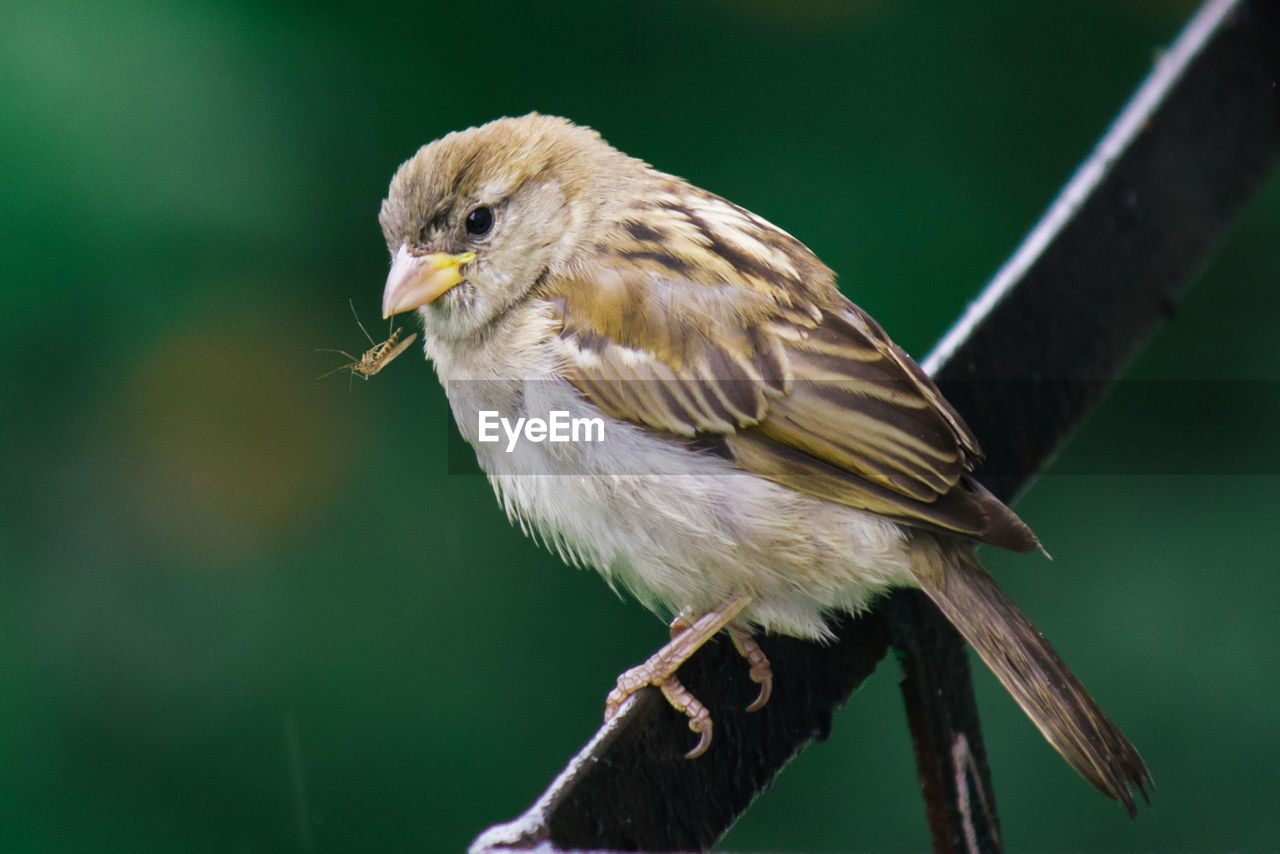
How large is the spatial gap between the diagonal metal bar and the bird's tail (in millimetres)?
74

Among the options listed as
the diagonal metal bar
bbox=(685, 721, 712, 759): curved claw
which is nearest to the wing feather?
the diagonal metal bar

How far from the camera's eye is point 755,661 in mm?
1981

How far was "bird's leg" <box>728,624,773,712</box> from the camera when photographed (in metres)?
1.80

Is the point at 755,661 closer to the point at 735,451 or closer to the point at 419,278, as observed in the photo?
the point at 735,451

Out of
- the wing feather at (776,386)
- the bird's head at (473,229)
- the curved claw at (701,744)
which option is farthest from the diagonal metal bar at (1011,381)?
the bird's head at (473,229)

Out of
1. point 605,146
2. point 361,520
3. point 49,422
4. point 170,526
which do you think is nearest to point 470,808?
point 361,520

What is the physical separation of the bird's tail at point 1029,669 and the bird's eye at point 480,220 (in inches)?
33.6

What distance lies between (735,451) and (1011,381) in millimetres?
403

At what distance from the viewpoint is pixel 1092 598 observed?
9.96 feet

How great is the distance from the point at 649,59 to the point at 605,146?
1.76 ft

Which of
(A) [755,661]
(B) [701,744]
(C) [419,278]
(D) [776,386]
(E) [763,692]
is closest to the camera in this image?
(B) [701,744]

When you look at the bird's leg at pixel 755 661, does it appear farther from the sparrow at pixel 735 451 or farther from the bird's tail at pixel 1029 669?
the bird's tail at pixel 1029 669

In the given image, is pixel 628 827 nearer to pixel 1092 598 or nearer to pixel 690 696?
pixel 690 696

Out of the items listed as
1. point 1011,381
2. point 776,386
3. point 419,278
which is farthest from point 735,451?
point 419,278
